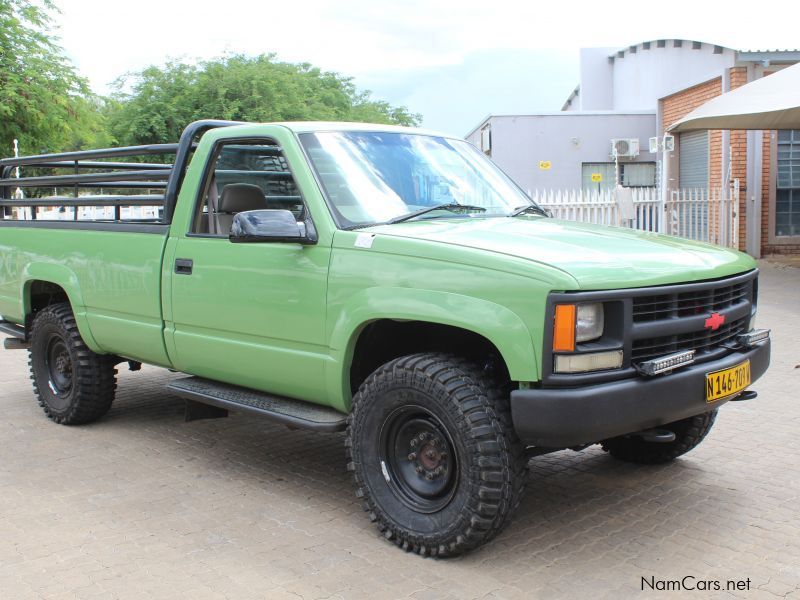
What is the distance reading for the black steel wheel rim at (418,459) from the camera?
4062 mm

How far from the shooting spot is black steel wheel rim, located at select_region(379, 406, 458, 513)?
160 inches

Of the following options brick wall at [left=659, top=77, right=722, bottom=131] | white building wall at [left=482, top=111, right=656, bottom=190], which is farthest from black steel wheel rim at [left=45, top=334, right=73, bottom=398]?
white building wall at [left=482, top=111, right=656, bottom=190]

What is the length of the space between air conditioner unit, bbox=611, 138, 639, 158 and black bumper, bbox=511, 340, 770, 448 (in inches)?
769

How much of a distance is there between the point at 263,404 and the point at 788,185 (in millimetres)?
16169

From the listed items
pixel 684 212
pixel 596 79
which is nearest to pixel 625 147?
pixel 684 212

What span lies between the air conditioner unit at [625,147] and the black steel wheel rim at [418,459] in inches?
773

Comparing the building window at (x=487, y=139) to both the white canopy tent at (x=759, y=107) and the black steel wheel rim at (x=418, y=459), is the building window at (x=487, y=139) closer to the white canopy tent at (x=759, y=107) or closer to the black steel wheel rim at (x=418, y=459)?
the white canopy tent at (x=759, y=107)

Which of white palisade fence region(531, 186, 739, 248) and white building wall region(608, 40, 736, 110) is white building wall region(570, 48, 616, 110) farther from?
white palisade fence region(531, 186, 739, 248)

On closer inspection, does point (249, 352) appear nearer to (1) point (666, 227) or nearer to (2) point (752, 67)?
(1) point (666, 227)

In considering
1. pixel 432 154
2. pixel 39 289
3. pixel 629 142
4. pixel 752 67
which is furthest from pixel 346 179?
pixel 629 142

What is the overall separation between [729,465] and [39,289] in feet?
16.9

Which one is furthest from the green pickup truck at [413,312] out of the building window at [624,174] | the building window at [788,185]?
the building window at [624,174]

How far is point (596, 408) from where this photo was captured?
362 cm

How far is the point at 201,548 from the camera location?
14.0ft
